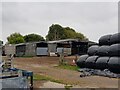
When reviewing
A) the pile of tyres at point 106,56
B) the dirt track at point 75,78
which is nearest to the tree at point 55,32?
the dirt track at point 75,78

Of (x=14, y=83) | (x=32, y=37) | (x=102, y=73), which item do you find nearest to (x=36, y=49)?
(x=102, y=73)

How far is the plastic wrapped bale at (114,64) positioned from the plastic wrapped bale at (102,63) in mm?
591

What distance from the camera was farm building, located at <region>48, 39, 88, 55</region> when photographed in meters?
43.7

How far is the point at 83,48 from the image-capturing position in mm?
45156

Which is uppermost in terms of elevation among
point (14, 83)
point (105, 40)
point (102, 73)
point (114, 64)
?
point (105, 40)

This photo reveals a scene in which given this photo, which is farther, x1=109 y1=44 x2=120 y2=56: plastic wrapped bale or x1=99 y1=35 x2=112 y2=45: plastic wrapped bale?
x1=99 y1=35 x2=112 y2=45: plastic wrapped bale

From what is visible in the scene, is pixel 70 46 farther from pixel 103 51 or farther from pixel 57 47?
pixel 103 51

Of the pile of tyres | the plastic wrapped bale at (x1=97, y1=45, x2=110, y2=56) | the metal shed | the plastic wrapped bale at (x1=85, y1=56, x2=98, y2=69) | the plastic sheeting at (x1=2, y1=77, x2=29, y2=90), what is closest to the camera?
the plastic sheeting at (x1=2, y1=77, x2=29, y2=90)

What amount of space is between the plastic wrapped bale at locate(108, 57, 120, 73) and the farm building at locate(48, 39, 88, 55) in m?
29.2

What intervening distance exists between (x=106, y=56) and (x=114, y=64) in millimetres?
1641

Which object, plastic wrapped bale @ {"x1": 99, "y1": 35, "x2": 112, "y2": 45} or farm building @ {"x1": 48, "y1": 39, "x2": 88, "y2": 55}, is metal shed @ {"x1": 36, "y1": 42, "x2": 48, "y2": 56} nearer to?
farm building @ {"x1": 48, "y1": 39, "x2": 88, "y2": 55}

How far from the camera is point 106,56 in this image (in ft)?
50.2

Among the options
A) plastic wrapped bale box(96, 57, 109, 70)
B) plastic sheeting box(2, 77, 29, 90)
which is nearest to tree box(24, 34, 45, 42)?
plastic wrapped bale box(96, 57, 109, 70)

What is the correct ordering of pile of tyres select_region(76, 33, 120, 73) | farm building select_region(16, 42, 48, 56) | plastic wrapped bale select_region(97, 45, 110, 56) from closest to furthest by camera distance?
pile of tyres select_region(76, 33, 120, 73), plastic wrapped bale select_region(97, 45, 110, 56), farm building select_region(16, 42, 48, 56)
